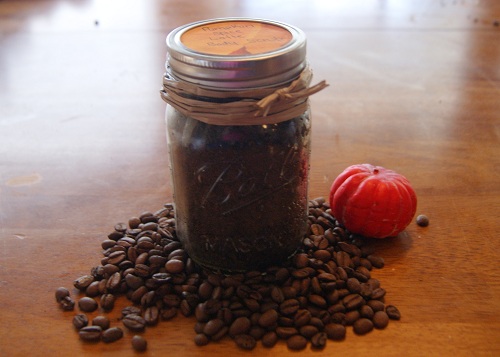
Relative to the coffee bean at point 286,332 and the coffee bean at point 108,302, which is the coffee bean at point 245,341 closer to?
the coffee bean at point 286,332

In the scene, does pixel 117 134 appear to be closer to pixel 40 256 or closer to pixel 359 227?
pixel 40 256

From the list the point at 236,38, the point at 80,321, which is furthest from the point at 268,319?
the point at 236,38

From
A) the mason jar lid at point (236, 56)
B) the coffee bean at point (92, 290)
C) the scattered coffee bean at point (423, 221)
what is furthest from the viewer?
the scattered coffee bean at point (423, 221)

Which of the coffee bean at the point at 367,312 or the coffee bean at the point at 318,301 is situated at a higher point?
the coffee bean at the point at 318,301

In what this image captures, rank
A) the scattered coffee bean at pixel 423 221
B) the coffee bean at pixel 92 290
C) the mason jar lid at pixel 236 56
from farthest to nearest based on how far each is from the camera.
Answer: the scattered coffee bean at pixel 423 221, the coffee bean at pixel 92 290, the mason jar lid at pixel 236 56

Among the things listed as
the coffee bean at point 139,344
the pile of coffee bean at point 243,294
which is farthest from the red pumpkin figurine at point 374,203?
the coffee bean at point 139,344

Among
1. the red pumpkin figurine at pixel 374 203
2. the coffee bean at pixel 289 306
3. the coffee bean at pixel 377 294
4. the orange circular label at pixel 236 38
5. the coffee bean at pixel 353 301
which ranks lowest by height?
the coffee bean at pixel 377 294

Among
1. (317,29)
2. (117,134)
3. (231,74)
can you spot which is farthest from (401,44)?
(231,74)
